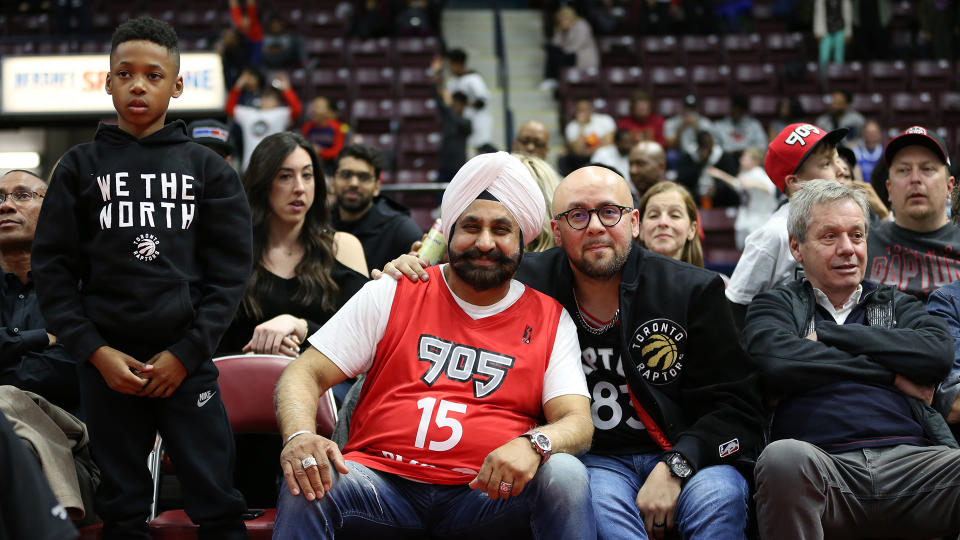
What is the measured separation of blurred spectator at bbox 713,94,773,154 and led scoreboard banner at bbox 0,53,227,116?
5.58 m

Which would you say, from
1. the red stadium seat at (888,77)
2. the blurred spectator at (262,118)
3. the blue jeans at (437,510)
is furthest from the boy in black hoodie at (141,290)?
the red stadium seat at (888,77)

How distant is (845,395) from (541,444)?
1.10 m

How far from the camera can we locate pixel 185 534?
2.78m

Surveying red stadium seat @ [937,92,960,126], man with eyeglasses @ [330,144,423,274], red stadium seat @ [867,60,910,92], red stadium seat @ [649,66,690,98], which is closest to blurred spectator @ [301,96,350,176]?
man with eyeglasses @ [330,144,423,274]

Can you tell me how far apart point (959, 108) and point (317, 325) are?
10.7 m

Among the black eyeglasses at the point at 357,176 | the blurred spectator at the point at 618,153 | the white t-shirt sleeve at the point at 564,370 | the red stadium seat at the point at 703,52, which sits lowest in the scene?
the white t-shirt sleeve at the point at 564,370

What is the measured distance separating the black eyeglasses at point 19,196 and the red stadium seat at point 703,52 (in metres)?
10.8

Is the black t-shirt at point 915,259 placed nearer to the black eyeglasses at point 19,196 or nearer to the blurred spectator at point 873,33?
the black eyeglasses at point 19,196

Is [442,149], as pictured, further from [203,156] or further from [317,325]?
[203,156]

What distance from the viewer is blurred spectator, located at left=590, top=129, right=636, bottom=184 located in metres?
9.04

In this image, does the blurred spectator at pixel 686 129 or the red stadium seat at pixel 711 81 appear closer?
the blurred spectator at pixel 686 129

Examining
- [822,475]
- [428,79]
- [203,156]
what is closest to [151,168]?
[203,156]

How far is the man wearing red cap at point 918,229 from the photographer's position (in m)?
3.60

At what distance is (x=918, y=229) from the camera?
146 inches
